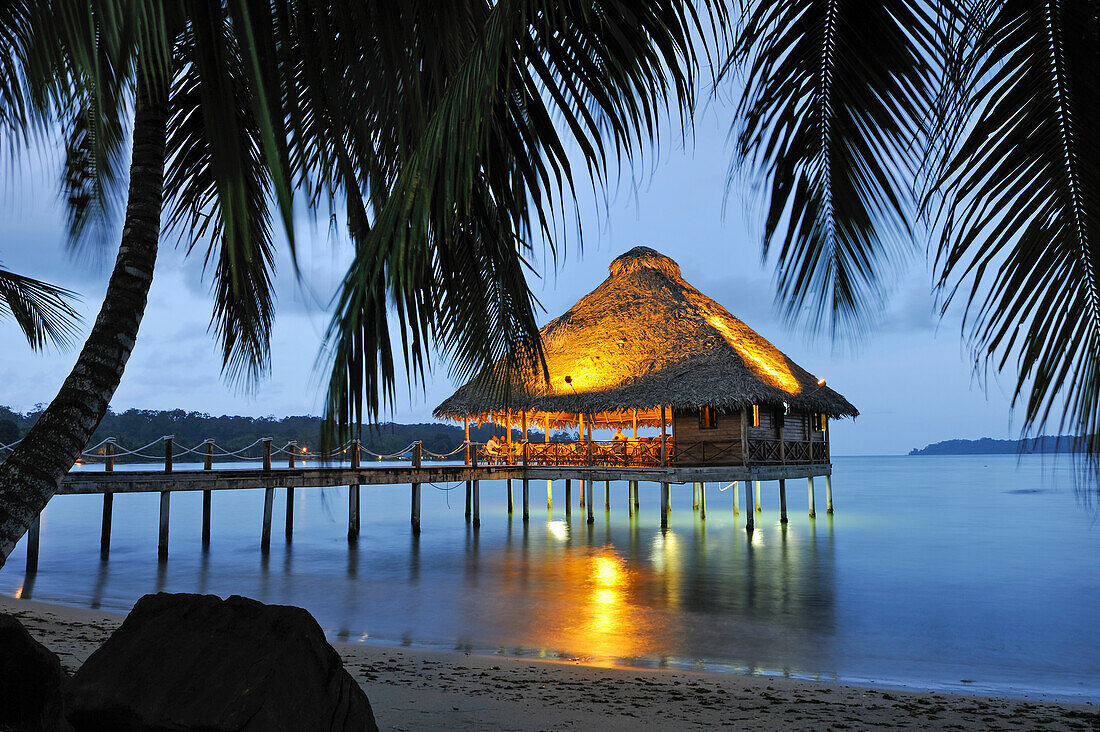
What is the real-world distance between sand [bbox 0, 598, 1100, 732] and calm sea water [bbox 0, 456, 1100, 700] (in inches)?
53.5

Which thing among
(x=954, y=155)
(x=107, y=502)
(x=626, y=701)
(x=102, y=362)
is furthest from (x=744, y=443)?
(x=954, y=155)

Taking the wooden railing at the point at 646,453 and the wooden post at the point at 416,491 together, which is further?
the wooden railing at the point at 646,453

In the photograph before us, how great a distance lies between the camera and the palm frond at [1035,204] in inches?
63.5

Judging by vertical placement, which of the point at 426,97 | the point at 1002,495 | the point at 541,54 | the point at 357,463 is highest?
the point at 541,54

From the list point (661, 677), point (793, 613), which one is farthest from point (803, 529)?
point (661, 677)

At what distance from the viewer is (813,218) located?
2.19 metres

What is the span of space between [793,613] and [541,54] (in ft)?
38.5

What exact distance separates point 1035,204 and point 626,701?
5.33m

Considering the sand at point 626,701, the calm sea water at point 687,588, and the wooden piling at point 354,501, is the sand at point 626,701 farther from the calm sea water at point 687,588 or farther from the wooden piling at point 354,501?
the wooden piling at point 354,501

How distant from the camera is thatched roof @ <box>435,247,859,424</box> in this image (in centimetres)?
2114

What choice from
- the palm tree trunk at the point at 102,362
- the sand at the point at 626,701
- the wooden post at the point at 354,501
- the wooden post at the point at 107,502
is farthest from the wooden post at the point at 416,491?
the palm tree trunk at the point at 102,362

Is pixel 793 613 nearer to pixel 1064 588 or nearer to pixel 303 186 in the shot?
pixel 1064 588

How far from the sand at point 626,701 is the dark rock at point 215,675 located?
153 centimetres

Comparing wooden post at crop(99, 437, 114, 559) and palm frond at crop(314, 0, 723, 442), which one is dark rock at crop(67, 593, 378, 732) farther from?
wooden post at crop(99, 437, 114, 559)
